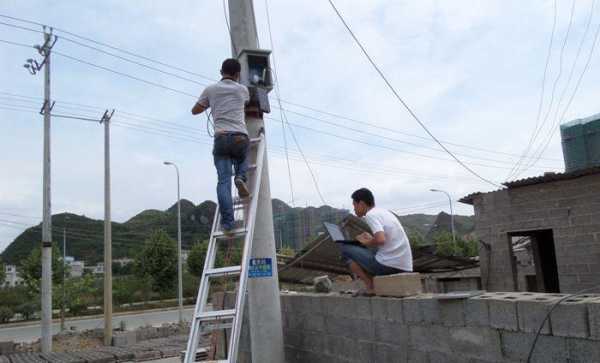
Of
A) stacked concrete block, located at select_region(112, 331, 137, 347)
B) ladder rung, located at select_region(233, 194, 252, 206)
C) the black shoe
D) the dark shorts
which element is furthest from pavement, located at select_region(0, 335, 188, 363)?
the dark shorts

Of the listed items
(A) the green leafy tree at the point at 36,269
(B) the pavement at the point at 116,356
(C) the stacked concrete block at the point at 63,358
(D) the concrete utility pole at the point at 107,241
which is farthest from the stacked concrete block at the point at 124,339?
(A) the green leafy tree at the point at 36,269

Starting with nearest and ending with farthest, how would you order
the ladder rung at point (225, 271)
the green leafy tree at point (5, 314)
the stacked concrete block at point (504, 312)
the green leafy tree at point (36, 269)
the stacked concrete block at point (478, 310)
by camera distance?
the stacked concrete block at point (504, 312)
the stacked concrete block at point (478, 310)
the ladder rung at point (225, 271)
the green leafy tree at point (36, 269)
the green leafy tree at point (5, 314)

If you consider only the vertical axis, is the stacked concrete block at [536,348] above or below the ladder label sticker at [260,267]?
below

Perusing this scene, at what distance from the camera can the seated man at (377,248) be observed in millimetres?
4418

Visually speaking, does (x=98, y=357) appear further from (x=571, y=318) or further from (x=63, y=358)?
(x=571, y=318)

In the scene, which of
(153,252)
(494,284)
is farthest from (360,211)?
(153,252)

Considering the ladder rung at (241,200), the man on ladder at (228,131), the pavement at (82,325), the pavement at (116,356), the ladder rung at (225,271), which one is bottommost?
the pavement at (82,325)

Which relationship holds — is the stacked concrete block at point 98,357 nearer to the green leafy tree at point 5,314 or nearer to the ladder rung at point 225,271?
the ladder rung at point 225,271

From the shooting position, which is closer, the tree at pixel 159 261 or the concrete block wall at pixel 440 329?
the concrete block wall at pixel 440 329

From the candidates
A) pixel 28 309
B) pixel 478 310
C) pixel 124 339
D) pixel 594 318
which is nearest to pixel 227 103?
pixel 478 310

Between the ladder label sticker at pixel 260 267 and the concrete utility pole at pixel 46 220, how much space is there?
45.3 feet

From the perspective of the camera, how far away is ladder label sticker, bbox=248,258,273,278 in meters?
5.08

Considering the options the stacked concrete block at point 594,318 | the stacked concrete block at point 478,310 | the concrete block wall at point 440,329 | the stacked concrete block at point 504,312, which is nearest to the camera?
the stacked concrete block at point 594,318

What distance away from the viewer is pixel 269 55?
17.9 feet
